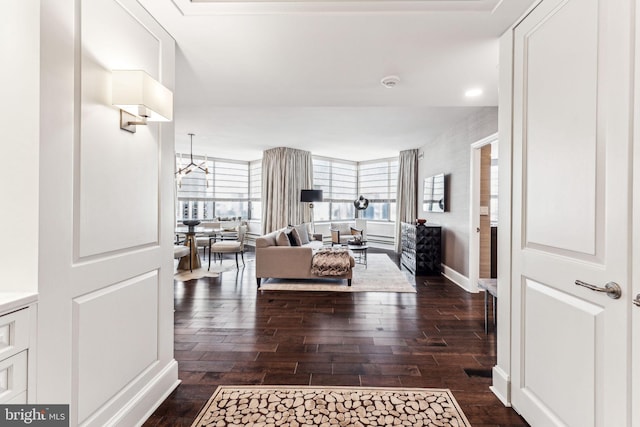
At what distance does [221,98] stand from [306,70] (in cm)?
112

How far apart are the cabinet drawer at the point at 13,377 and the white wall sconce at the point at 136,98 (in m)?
1.09

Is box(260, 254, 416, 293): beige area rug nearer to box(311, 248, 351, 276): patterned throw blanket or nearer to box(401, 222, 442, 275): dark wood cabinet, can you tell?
box(311, 248, 351, 276): patterned throw blanket

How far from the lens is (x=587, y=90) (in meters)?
1.27

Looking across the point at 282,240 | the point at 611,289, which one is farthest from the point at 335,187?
the point at 611,289

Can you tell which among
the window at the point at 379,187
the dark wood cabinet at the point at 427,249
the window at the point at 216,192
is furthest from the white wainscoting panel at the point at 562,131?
the window at the point at 216,192

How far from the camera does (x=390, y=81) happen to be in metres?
2.53

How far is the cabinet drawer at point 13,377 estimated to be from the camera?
3.17 feet

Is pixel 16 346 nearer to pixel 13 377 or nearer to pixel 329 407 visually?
pixel 13 377

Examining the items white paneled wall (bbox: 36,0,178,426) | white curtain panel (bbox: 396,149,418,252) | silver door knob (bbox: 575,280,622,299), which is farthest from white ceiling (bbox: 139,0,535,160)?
white curtain panel (bbox: 396,149,418,252)

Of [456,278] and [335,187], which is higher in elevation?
[335,187]

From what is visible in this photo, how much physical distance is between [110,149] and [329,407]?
1.94m

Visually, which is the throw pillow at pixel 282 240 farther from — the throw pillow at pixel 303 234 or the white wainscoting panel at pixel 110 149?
the white wainscoting panel at pixel 110 149

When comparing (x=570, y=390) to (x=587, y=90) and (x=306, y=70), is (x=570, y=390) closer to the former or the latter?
(x=587, y=90)

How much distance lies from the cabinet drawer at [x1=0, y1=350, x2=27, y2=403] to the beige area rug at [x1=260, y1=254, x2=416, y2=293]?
3.22 meters
